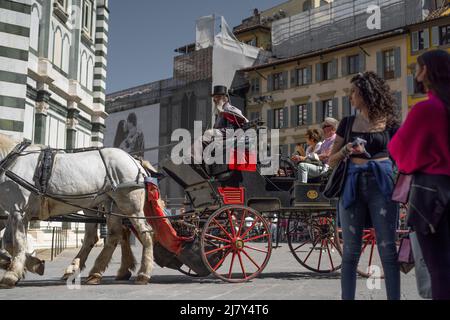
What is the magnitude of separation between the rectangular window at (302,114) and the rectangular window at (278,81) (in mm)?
2408

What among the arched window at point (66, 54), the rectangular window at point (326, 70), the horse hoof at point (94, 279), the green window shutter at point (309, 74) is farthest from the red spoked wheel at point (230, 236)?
the green window shutter at point (309, 74)

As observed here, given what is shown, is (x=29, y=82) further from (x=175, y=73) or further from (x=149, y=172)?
(x=175, y=73)

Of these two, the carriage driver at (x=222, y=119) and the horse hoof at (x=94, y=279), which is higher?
the carriage driver at (x=222, y=119)

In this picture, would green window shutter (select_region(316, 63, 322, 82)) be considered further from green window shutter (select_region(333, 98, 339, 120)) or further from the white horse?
the white horse

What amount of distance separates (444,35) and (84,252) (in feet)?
111

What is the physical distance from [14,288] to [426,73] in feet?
17.4

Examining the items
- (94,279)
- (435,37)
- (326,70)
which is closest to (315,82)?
(326,70)

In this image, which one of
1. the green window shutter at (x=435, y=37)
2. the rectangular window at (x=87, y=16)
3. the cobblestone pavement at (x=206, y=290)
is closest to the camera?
the cobblestone pavement at (x=206, y=290)

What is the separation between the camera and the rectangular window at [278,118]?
45.7 metres

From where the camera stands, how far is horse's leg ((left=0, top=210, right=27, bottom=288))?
6789 mm

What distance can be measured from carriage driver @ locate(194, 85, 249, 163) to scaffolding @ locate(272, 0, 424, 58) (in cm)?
3400

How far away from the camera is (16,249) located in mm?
7055

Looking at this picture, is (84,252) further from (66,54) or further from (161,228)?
(66,54)

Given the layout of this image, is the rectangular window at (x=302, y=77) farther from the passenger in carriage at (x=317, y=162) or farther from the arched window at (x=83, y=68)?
the passenger in carriage at (x=317, y=162)
